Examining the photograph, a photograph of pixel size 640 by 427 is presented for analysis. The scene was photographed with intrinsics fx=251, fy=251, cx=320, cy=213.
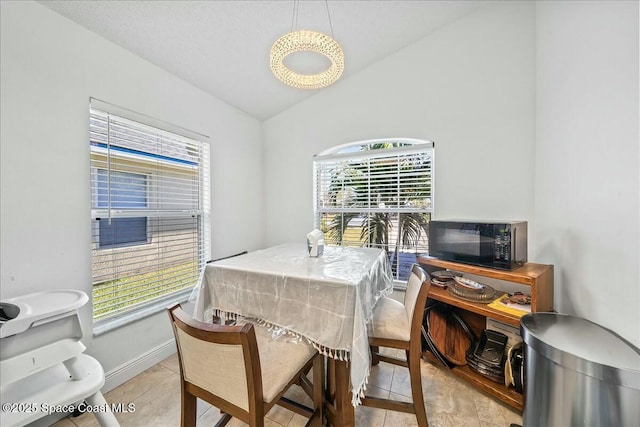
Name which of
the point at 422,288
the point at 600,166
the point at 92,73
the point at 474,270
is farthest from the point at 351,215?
the point at 92,73

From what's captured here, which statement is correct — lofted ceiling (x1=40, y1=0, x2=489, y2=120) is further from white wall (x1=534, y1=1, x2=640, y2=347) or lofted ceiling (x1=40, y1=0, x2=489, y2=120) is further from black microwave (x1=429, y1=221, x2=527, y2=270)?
black microwave (x1=429, y1=221, x2=527, y2=270)

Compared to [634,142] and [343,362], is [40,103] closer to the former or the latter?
[343,362]

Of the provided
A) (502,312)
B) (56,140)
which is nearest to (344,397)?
(502,312)

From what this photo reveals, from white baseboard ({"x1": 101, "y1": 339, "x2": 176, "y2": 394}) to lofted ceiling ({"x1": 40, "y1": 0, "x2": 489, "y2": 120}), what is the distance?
231 centimetres

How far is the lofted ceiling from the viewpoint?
1.61 meters

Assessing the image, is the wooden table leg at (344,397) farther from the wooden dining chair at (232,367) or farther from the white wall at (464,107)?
the white wall at (464,107)

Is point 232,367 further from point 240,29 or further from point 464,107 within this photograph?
point 464,107

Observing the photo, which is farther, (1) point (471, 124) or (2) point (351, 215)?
(2) point (351, 215)

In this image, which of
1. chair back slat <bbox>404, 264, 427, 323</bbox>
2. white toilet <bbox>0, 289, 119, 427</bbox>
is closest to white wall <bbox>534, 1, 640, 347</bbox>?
chair back slat <bbox>404, 264, 427, 323</bbox>

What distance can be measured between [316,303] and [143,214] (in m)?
1.66

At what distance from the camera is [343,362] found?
1.23 meters

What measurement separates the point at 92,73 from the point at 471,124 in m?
2.87

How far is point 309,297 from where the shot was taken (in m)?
1.20

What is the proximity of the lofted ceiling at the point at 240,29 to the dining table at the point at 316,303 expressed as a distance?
1655mm
